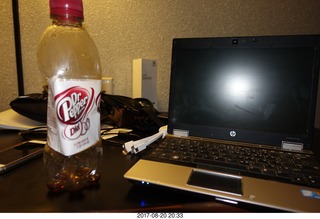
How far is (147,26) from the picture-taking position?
83 cm

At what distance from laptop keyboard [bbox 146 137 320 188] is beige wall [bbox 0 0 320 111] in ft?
1.50

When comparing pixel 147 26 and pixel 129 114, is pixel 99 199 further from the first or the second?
pixel 147 26

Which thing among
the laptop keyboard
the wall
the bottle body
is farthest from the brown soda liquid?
the wall

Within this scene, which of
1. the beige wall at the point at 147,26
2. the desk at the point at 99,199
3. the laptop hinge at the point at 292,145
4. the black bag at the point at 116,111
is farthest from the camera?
the beige wall at the point at 147,26

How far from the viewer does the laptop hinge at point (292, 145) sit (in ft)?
1.45

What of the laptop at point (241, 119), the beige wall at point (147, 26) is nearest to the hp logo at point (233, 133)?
the laptop at point (241, 119)

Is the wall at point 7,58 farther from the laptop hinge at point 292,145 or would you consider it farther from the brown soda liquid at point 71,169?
the laptop hinge at point 292,145

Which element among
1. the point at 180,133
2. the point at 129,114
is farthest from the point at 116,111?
the point at 180,133

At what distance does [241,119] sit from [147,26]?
1.89 ft

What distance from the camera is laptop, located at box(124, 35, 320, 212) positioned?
1.04 feet

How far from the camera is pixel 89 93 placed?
295 millimetres

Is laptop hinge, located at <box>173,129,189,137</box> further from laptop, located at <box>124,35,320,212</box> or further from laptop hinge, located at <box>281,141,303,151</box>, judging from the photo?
laptop hinge, located at <box>281,141,303,151</box>

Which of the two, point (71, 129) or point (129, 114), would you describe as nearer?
point (71, 129)

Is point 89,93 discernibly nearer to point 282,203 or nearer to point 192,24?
point 282,203
